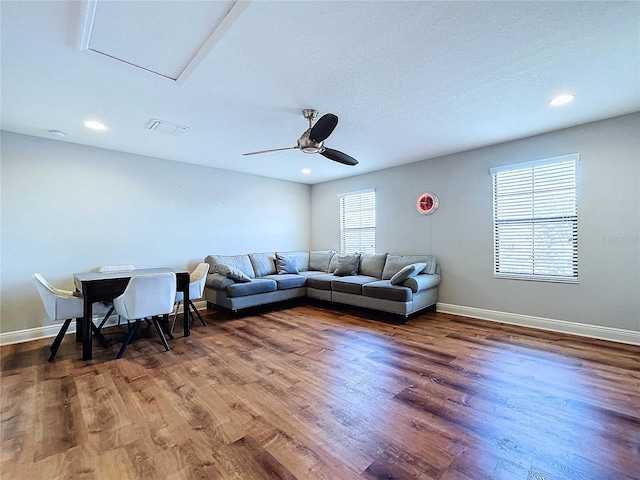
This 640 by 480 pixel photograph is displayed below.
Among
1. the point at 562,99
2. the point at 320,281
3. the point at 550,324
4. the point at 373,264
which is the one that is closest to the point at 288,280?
the point at 320,281

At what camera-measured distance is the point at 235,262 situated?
17.5 ft

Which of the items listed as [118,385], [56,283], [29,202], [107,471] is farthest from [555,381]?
[29,202]

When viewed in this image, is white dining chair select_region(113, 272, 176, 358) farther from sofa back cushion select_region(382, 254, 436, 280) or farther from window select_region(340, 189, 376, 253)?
window select_region(340, 189, 376, 253)

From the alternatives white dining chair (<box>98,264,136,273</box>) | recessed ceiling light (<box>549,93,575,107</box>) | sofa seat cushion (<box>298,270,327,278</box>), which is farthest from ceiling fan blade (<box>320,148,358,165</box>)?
white dining chair (<box>98,264,136,273</box>)

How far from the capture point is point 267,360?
9.62 feet

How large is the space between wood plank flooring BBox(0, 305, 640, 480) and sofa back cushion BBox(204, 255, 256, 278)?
6.16 feet

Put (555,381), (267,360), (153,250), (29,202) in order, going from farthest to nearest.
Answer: (153,250) < (29,202) < (267,360) < (555,381)

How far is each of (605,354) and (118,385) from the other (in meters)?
4.60

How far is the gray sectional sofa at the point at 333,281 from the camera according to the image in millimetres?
4309

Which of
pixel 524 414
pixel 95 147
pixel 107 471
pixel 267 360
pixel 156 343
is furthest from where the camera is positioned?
pixel 95 147

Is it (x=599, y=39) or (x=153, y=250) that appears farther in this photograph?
(x=153, y=250)

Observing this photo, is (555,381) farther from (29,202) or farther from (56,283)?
(29,202)

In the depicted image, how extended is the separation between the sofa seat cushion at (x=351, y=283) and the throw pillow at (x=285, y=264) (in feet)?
3.77

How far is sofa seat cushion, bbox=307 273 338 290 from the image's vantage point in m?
5.17
